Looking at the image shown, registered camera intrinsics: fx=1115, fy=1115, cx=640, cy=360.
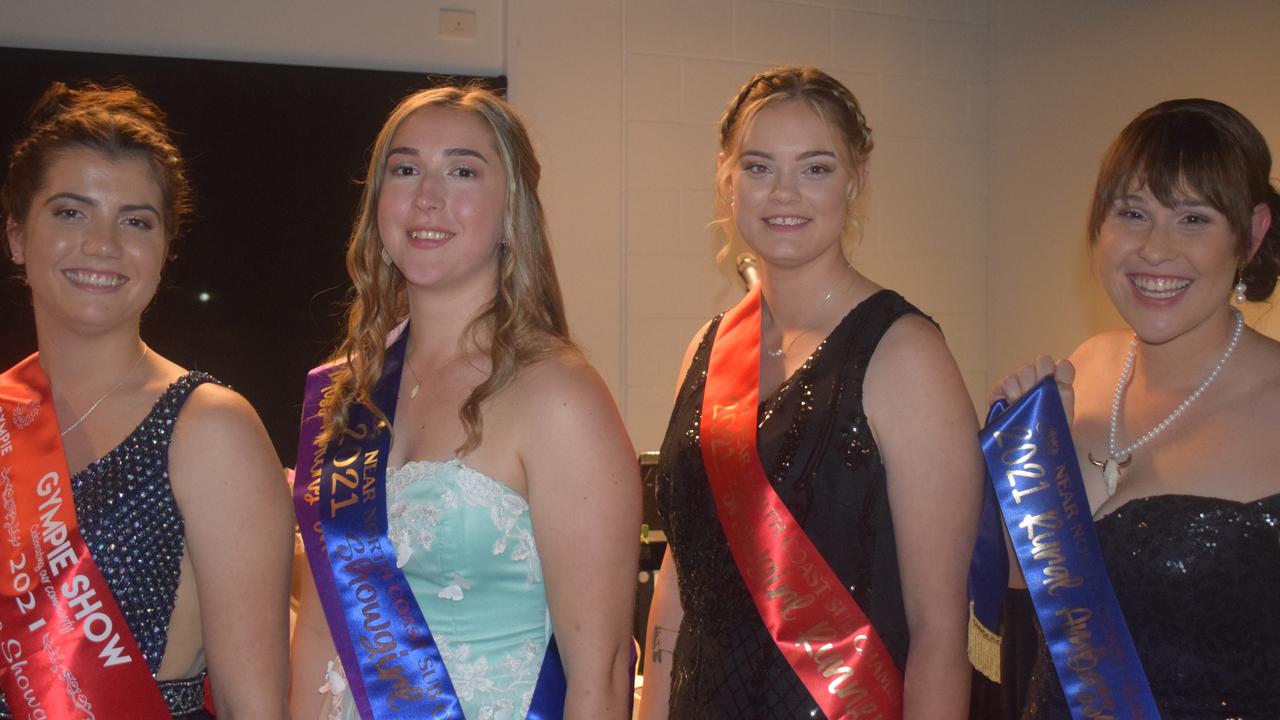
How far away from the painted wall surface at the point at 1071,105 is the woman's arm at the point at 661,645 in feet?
7.36

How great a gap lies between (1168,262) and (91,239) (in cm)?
142

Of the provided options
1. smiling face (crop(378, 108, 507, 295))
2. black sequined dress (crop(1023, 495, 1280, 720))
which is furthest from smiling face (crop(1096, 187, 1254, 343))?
smiling face (crop(378, 108, 507, 295))

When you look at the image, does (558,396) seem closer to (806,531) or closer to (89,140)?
(806,531)

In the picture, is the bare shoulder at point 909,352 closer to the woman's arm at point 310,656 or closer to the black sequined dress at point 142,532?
the woman's arm at point 310,656

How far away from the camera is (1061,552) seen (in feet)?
5.07

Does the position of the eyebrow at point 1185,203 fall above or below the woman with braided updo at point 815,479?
above

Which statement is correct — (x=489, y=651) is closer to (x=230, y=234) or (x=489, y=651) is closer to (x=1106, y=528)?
(x=1106, y=528)

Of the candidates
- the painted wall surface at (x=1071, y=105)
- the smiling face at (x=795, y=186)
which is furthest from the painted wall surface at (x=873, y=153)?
the smiling face at (x=795, y=186)

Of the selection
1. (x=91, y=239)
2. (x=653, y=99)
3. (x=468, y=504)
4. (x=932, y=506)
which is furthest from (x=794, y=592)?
(x=653, y=99)

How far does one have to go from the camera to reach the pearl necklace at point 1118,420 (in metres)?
1.51

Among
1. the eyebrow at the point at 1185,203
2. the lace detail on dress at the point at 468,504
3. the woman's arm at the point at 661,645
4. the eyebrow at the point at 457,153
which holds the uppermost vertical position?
the eyebrow at the point at 457,153

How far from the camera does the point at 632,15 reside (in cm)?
389

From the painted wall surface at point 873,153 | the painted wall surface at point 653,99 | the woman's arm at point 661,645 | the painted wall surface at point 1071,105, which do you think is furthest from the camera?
the painted wall surface at point 873,153

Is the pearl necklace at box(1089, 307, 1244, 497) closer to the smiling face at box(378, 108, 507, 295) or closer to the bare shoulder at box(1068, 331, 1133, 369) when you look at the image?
the bare shoulder at box(1068, 331, 1133, 369)
